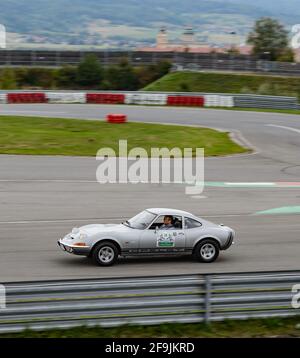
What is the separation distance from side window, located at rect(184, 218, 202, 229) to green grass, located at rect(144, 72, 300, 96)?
147 feet

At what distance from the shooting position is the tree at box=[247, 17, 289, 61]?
271ft

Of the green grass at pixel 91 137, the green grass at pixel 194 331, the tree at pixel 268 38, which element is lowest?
the green grass at pixel 194 331

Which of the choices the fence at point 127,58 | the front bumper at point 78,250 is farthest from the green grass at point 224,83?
the front bumper at point 78,250

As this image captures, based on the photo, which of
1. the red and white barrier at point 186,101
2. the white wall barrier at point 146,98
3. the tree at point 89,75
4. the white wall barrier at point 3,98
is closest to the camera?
the white wall barrier at point 3,98

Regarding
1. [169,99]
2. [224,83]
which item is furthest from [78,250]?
[224,83]

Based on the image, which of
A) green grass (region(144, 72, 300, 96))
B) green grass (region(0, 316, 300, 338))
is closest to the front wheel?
green grass (region(0, 316, 300, 338))

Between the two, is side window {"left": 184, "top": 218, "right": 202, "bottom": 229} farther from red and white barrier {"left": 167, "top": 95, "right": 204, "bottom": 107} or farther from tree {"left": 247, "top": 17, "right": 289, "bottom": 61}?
tree {"left": 247, "top": 17, "right": 289, "bottom": 61}

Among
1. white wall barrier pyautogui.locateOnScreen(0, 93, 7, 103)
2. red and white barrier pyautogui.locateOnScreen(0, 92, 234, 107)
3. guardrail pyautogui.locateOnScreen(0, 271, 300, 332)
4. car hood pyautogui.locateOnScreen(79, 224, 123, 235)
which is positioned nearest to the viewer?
guardrail pyautogui.locateOnScreen(0, 271, 300, 332)

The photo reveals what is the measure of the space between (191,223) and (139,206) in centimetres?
570

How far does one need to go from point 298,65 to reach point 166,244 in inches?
2079

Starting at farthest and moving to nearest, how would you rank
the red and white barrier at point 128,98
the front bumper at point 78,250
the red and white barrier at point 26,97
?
the red and white barrier at point 128,98 → the red and white barrier at point 26,97 → the front bumper at point 78,250

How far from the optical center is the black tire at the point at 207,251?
15000 mm

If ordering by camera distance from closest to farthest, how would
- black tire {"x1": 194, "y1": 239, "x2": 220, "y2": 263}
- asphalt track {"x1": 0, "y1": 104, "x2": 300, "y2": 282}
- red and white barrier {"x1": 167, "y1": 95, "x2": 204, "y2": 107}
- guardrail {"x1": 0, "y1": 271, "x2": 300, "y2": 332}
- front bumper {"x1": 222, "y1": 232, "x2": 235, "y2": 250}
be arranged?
guardrail {"x1": 0, "y1": 271, "x2": 300, "y2": 332}
asphalt track {"x1": 0, "y1": 104, "x2": 300, "y2": 282}
black tire {"x1": 194, "y1": 239, "x2": 220, "y2": 263}
front bumper {"x1": 222, "y1": 232, "x2": 235, "y2": 250}
red and white barrier {"x1": 167, "y1": 95, "x2": 204, "y2": 107}

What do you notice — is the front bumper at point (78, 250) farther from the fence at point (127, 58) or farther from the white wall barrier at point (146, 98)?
the fence at point (127, 58)
